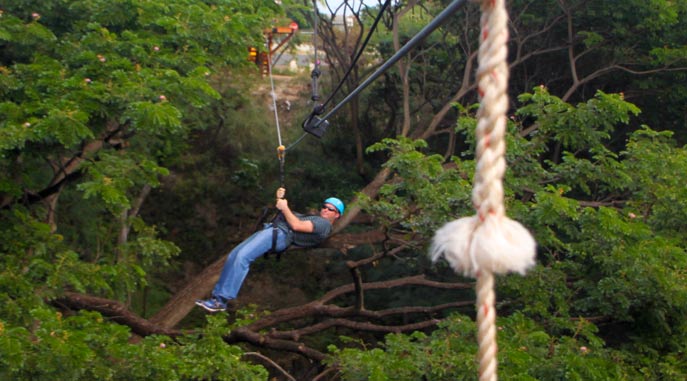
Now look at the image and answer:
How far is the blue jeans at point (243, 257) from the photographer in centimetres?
631

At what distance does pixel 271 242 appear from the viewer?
635 cm

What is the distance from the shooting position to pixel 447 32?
551 inches

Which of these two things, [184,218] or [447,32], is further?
[184,218]

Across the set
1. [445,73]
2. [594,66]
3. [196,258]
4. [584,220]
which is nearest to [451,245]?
[584,220]

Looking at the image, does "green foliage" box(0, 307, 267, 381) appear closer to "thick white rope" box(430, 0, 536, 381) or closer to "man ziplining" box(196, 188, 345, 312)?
"man ziplining" box(196, 188, 345, 312)

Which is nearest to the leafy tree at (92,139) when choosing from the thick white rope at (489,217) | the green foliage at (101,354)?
the green foliage at (101,354)

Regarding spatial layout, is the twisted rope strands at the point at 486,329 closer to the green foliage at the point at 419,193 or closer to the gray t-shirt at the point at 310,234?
the gray t-shirt at the point at 310,234

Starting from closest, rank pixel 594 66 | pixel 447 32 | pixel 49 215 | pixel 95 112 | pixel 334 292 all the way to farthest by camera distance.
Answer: pixel 95 112, pixel 49 215, pixel 334 292, pixel 594 66, pixel 447 32

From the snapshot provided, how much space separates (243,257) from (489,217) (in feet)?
17.1

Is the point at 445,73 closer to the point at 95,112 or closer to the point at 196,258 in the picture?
the point at 196,258

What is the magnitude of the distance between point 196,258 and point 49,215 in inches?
281

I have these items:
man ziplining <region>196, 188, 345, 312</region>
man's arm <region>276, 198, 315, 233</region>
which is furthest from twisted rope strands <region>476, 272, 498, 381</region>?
man ziplining <region>196, 188, 345, 312</region>

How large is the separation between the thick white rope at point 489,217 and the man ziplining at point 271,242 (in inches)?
197

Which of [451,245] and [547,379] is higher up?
[451,245]
